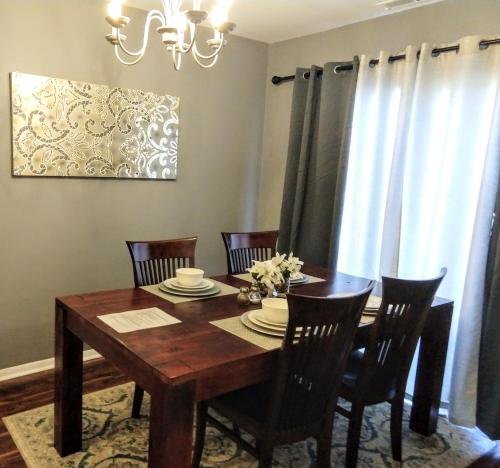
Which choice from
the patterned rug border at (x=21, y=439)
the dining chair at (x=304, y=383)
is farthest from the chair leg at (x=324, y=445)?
the patterned rug border at (x=21, y=439)

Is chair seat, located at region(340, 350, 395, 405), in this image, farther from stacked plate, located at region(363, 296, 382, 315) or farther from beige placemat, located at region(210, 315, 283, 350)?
beige placemat, located at region(210, 315, 283, 350)

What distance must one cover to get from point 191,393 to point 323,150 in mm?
2242

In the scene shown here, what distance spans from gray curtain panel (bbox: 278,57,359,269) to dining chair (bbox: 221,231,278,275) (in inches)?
16.7

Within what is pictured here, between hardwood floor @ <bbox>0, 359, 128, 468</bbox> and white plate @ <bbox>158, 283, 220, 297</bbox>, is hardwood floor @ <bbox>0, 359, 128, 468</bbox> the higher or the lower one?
the lower one

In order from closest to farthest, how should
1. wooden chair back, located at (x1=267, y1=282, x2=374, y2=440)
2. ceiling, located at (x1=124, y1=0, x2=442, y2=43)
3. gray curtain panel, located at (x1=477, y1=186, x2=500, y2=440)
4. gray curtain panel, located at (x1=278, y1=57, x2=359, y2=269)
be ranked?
wooden chair back, located at (x1=267, y1=282, x2=374, y2=440)
gray curtain panel, located at (x1=477, y1=186, x2=500, y2=440)
ceiling, located at (x1=124, y1=0, x2=442, y2=43)
gray curtain panel, located at (x1=278, y1=57, x2=359, y2=269)

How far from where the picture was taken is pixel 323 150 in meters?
3.29

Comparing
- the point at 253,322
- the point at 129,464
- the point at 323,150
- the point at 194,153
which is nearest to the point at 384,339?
the point at 253,322

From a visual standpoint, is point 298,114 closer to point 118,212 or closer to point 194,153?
point 194,153

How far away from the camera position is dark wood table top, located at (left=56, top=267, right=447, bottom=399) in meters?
1.52

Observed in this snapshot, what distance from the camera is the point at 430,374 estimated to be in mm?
2527

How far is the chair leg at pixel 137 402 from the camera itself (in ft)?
8.05

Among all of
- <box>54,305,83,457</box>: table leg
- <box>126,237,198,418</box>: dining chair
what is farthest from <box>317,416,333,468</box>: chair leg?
<box>54,305,83,457</box>: table leg

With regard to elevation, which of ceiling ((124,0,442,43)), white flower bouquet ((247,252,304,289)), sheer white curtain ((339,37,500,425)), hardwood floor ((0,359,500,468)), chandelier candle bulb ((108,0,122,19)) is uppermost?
ceiling ((124,0,442,43))

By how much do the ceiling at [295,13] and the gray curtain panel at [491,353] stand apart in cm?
146
